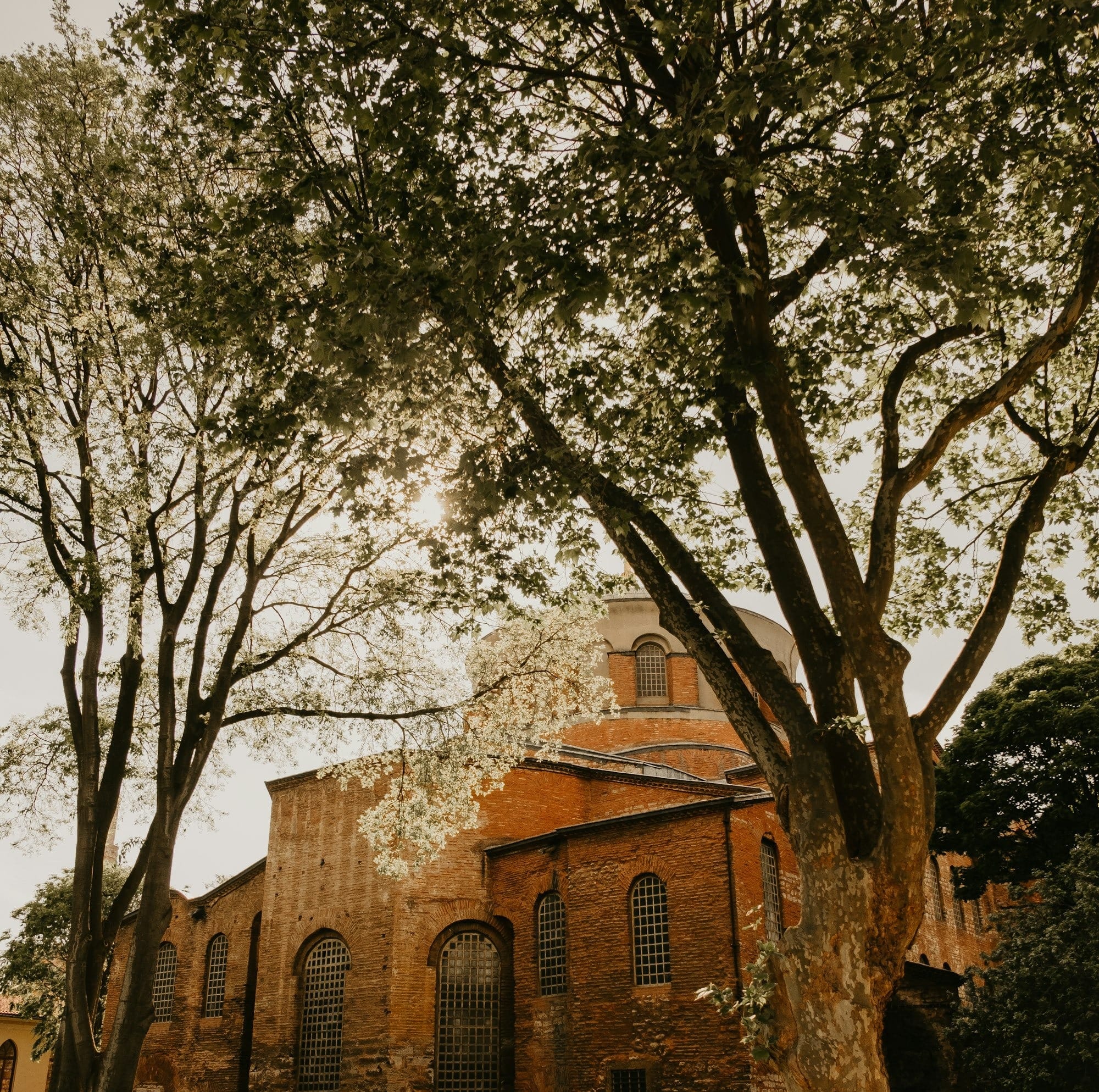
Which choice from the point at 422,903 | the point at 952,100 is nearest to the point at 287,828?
the point at 422,903

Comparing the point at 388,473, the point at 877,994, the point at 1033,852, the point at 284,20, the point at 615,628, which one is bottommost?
the point at 877,994

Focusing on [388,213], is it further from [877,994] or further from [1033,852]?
[1033,852]

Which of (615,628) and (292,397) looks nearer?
(292,397)

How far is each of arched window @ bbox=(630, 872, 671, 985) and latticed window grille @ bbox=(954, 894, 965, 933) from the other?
14.2 meters

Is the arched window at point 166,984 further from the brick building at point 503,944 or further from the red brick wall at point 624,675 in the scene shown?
the red brick wall at point 624,675

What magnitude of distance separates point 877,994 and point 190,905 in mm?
22975

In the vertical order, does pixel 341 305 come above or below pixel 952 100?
below

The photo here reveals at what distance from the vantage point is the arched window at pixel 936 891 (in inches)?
987

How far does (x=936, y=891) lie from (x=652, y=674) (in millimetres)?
9437

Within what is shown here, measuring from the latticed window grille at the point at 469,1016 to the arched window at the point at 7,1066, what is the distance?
78.9 ft

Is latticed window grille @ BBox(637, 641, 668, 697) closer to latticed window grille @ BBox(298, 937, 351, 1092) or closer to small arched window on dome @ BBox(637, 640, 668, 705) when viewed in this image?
small arched window on dome @ BBox(637, 640, 668, 705)

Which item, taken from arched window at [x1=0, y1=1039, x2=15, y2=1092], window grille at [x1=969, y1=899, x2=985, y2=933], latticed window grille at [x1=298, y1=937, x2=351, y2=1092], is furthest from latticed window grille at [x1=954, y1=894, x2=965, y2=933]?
arched window at [x1=0, y1=1039, x2=15, y2=1092]

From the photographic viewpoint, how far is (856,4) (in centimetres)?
739

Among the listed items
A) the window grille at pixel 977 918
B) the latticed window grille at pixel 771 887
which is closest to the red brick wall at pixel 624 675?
the latticed window grille at pixel 771 887
